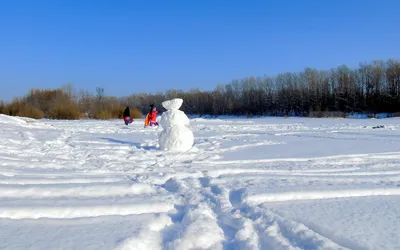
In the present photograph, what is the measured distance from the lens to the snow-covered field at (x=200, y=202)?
2.83 metres

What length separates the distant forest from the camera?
3494 cm

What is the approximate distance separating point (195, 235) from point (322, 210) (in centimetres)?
165

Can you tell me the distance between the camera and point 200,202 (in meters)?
3.87

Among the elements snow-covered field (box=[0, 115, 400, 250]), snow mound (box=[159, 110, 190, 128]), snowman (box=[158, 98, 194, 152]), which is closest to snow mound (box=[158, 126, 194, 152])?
snowman (box=[158, 98, 194, 152])

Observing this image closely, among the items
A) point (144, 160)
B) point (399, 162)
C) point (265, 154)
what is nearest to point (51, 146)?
point (144, 160)

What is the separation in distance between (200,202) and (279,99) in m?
51.4

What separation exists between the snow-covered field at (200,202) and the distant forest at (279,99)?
2700 centimetres

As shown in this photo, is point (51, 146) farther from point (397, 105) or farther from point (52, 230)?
point (397, 105)

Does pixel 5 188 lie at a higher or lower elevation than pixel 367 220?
higher

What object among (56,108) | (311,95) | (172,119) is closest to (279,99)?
(311,95)

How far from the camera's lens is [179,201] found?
3969mm

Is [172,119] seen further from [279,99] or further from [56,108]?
[279,99]

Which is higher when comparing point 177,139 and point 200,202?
point 177,139

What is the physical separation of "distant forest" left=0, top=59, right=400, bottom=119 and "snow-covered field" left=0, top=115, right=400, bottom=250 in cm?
2700
